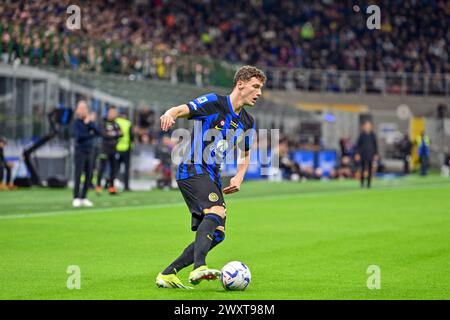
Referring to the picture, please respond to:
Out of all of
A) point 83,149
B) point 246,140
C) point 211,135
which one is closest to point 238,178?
point 246,140

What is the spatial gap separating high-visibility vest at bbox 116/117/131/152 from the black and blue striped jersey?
18225 millimetres

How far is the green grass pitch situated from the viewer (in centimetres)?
1034

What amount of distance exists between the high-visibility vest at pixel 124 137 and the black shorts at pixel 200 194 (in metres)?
18.3

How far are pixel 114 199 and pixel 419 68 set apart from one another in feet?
111

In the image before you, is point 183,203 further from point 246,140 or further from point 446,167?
point 446,167

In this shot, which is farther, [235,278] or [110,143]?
[110,143]

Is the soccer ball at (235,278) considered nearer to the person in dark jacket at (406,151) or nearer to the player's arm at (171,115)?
the player's arm at (171,115)

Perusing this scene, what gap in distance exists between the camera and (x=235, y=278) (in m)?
10.0

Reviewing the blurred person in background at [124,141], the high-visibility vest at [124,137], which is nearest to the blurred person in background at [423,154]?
the blurred person in background at [124,141]

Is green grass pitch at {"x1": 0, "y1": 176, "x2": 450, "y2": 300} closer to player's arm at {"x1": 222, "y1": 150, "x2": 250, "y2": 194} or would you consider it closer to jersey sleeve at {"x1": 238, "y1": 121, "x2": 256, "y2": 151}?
player's arm at {"x1": 222, "y1": 150, "x2": 250, "y2": 194}

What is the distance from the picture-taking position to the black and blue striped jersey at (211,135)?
1017 cm

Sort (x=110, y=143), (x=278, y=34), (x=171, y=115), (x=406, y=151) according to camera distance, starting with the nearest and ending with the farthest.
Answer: (x=171, y=115), (x=110, y=143), (x=406, y=151), (x=278, y=34)

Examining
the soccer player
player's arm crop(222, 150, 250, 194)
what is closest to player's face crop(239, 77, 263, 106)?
the soccer player

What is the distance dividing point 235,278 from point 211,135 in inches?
55.2
